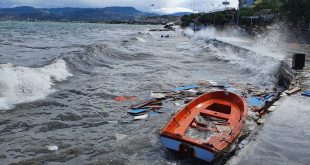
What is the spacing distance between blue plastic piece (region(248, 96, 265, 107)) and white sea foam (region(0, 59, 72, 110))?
9.15 m

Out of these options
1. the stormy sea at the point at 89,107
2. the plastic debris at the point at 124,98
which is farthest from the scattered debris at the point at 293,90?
the plastic debris at the point at 124,98

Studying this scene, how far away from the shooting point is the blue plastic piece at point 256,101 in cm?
1409

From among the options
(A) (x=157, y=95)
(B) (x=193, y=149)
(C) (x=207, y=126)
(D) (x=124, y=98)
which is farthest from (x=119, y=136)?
(A) (x=157, y=95)

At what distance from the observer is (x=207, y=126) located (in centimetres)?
998

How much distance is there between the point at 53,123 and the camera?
460 inches

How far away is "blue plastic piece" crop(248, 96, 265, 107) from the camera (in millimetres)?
14091

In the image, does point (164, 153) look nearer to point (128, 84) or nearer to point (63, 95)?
point (63, 95)

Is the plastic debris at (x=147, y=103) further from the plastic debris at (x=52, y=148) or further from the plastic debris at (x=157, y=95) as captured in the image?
the plastic debris at (x=52, y=148)

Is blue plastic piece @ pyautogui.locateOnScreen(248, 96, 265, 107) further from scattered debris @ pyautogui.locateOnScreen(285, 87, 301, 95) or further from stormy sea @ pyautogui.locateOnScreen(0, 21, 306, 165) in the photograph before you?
stormy sea @ pyautogui.locateOnScreen(0, 21, 306, 165)

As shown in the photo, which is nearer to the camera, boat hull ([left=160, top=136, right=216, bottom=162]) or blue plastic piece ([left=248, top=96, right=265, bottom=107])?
boat hull ([left=160, top=136, right=216, bottom=162])

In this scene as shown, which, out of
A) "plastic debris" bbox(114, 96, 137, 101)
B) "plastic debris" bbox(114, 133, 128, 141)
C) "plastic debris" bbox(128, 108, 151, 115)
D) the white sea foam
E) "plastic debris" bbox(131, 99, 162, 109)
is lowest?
"plastic debris" bbox(114, 133, 128, 141)

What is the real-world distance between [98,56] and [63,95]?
1586 cm

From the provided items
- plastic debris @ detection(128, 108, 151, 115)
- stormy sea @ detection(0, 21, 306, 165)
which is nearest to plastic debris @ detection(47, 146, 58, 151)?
stormy sea @ detection(0, 21, 306, 165)

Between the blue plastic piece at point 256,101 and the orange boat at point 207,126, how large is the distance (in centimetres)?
228
